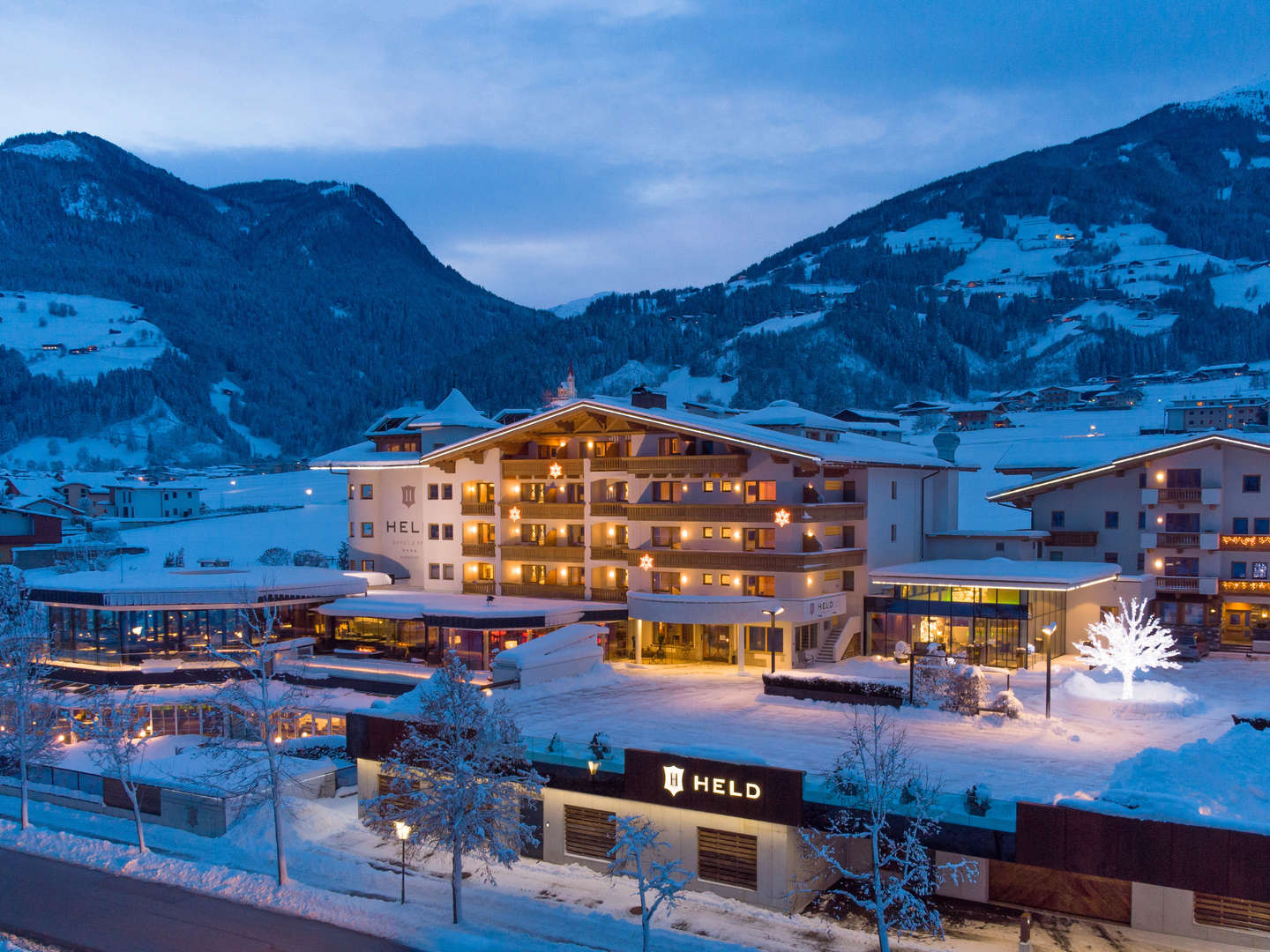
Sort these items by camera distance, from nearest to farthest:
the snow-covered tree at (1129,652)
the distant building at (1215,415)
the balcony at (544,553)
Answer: the snow-covered tree at (1129,652) → the balcony at (544,553) → the distant building at (1215,415)

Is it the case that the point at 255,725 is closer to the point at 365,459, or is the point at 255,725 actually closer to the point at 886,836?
the point at 365,459

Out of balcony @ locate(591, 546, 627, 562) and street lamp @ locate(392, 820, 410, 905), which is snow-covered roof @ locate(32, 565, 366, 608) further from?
street lamp @ locate(392, 820, 410, 905)

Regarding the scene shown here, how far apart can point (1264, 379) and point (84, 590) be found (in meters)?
170

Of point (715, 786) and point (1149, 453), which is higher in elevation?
point (1149, 453)

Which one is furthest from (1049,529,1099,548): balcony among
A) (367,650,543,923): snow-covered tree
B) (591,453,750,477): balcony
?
(367,650,543,923): snow-covered tree

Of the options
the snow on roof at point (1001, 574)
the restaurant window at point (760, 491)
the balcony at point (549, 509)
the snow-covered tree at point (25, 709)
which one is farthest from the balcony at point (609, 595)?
the snow-covered tree at point (25, 709)

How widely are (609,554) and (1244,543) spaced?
31.3 meters

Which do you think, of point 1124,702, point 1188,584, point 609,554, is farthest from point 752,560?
point 1188,584

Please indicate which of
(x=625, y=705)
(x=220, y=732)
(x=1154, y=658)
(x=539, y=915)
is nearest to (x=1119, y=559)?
(x=1154, y=658)

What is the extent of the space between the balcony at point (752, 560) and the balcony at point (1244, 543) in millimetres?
17677

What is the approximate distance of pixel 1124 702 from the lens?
32.8m

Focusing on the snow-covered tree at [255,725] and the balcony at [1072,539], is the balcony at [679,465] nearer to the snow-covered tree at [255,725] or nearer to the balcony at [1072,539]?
the balcony at [1072,539]

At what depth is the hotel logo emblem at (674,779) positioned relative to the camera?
26359 millimetres

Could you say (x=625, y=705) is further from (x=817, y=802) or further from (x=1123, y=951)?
(x=1123, y=951)
